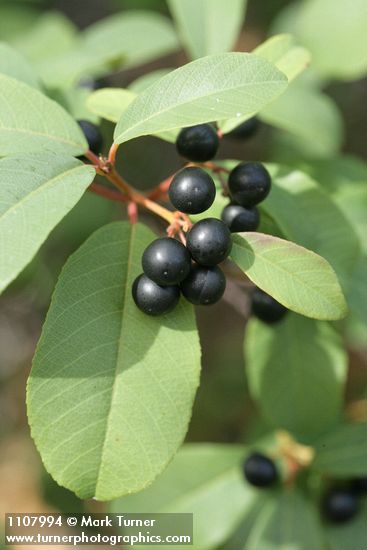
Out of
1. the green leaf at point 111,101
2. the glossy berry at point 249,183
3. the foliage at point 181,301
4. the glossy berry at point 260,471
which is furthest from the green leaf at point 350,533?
the green leaf at point 111,101

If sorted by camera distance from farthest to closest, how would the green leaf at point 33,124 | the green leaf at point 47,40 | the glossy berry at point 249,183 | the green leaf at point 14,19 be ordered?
1. the green leaf at point 14,19
2. the green leaf at point 47,40
3. the glossy berry at point 249,183
4. the green leaf at point 33,124

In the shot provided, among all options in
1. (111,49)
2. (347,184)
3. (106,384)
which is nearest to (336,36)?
(347,184)

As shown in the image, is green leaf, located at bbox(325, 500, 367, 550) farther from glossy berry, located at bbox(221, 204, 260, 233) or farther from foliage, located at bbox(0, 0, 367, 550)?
glossy berry, located at bbox(221, 204, 260, 233)

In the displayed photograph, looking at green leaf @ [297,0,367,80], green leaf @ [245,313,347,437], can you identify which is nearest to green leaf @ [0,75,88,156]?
green leaf @ [245,313,347,437]

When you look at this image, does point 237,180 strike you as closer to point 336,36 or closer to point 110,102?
point 110,102

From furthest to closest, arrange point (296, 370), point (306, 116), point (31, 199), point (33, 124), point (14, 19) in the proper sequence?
point (14, 19), point (306, 116), point (296, 370), point (33, 124), point (31, 199)

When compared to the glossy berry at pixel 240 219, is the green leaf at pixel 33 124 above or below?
above

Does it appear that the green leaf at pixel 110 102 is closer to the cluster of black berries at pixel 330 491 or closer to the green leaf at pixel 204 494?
the cluster of black berries at pixel 330 491
